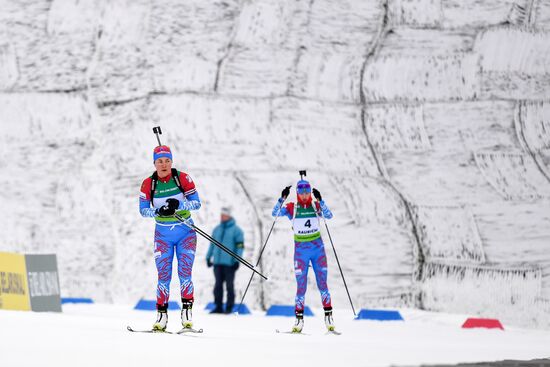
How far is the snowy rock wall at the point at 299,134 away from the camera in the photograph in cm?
1381

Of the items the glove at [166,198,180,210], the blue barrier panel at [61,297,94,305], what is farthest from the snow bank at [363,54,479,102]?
the glove at [166,198,180,210]

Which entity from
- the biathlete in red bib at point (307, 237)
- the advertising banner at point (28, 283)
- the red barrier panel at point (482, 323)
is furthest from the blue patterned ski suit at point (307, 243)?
the advertising banner at point (28, 283)

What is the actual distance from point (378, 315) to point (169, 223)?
541 centimetres

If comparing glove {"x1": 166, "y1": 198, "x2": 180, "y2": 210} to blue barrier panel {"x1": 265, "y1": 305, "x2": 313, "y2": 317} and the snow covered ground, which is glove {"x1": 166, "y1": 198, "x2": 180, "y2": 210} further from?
blue barrier panel {"x1": 265, "y1": 305, "x2": 313, "y2": 317}

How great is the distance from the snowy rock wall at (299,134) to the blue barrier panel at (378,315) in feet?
5.36

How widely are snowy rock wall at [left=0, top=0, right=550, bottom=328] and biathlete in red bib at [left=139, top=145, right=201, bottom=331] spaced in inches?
272

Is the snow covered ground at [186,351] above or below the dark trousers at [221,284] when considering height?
above

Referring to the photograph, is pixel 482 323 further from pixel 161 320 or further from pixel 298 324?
pixel 161 320

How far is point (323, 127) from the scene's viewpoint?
597 inches

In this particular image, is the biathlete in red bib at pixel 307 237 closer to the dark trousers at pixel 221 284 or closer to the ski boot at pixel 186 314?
the ski boot at pixel 186 314

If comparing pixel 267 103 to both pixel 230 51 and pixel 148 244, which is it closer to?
pixel 230 51

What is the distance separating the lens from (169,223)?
729 cm

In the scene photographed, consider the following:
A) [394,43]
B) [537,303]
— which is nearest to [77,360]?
[537,303]

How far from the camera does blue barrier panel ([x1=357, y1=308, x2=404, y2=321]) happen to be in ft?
39.3
